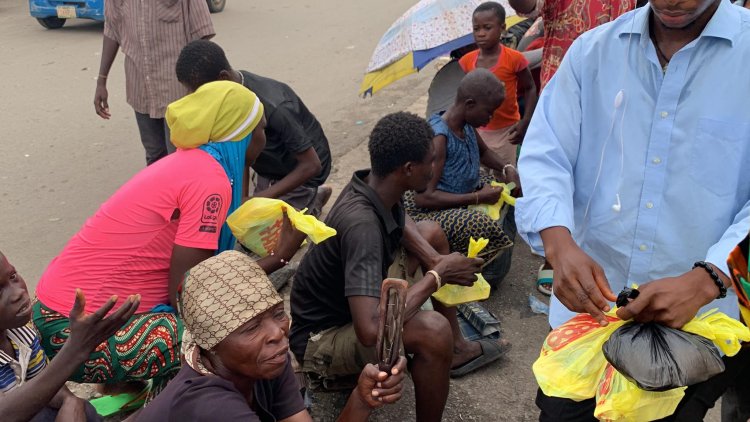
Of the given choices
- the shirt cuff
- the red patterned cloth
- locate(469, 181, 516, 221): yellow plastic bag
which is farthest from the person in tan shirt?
the shirt cuff

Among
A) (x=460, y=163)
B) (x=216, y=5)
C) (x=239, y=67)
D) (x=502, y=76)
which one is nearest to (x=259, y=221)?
(x=460, y=163)

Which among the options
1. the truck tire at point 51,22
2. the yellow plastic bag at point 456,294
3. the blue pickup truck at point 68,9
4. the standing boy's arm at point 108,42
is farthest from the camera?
the truck tire at point 51,22

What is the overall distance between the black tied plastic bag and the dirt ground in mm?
1572

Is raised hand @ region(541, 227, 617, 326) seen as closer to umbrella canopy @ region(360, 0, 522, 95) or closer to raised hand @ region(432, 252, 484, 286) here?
raised hand @ region(432, 252, 484, 286)

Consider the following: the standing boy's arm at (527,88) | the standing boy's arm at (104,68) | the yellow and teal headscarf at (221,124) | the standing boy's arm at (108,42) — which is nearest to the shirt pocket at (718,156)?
the yellow and teal headscarf at (221,124)

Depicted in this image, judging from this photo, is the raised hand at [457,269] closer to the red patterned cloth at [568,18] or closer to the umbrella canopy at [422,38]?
the red patterned cloth at [568,18]

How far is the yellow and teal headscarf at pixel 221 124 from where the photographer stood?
10.6 ft

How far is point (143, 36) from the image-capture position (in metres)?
4.77

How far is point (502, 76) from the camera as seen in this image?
5332mm

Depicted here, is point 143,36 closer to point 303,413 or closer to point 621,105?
point 303,413

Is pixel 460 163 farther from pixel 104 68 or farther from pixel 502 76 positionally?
pixel 104 68

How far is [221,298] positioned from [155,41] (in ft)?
10.2

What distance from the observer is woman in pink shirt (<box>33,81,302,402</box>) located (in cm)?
291

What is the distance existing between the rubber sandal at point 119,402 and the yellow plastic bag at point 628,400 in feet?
6.63
